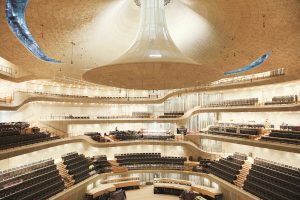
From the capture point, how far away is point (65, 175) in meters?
16.8

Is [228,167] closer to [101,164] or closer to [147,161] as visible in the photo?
[147,161]

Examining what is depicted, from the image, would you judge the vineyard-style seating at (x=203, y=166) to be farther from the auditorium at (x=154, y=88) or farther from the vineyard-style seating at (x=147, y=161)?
the vineyard-style seating at (x=147, y=161)

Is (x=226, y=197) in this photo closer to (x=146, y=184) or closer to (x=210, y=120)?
(x=146, y=184)

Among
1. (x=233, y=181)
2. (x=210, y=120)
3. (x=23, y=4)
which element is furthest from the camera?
(x=210, y=120)

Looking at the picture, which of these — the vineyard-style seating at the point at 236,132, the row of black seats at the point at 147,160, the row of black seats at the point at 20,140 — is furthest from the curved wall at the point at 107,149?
the vineyard-style seating at the point at 236,132

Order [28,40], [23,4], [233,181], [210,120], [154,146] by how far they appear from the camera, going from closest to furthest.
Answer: [23,4] → [28,40] → [233,181] → [154,146] → [210,120]

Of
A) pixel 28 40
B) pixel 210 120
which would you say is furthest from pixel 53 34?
pixel 210 120

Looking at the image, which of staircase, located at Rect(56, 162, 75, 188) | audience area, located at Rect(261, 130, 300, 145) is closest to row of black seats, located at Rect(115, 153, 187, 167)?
staircase, located at Rect(56, 162, 75, 188)

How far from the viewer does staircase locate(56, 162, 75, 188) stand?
16.0 m

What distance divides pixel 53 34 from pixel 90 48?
4.19m

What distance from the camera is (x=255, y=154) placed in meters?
20.5

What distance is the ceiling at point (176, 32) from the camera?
10.1 meters

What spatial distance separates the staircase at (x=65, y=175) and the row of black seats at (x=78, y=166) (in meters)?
0.23

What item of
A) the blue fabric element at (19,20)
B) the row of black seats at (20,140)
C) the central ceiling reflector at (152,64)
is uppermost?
the blue fabric element at (19,20)
